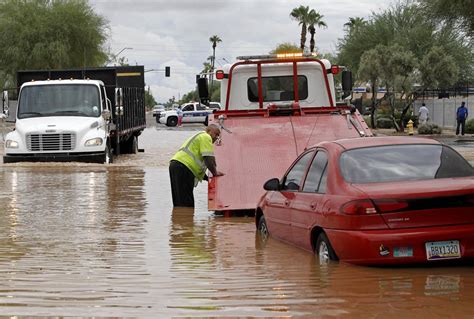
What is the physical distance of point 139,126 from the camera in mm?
36000

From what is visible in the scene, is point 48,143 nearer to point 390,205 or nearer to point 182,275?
point 182,275

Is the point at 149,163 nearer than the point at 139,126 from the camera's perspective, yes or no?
Yes

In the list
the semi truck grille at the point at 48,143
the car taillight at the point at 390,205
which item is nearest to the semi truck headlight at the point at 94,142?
the semi truck grille at the point at 48,143

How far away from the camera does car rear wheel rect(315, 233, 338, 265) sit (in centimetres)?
912

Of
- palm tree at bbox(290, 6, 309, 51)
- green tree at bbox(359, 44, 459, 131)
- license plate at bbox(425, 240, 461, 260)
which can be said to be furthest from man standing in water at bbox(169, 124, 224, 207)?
palm tree at bbox(290, 6, 309, 51)

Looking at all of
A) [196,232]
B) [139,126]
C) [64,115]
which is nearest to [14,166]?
[64,115]

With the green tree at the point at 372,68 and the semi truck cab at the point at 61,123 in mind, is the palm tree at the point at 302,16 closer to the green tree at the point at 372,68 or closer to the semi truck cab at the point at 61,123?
the green tree at the point at 372,68

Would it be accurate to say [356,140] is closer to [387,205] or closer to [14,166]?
[387,205]

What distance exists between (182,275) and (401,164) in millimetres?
2457

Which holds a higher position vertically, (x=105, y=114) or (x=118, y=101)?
(x=118, y=101)

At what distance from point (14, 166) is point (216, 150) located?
11.7 meters

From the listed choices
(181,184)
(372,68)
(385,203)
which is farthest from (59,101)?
(372,68)

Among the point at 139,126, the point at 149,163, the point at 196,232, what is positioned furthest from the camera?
the point at 139,126

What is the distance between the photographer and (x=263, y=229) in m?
11.9
